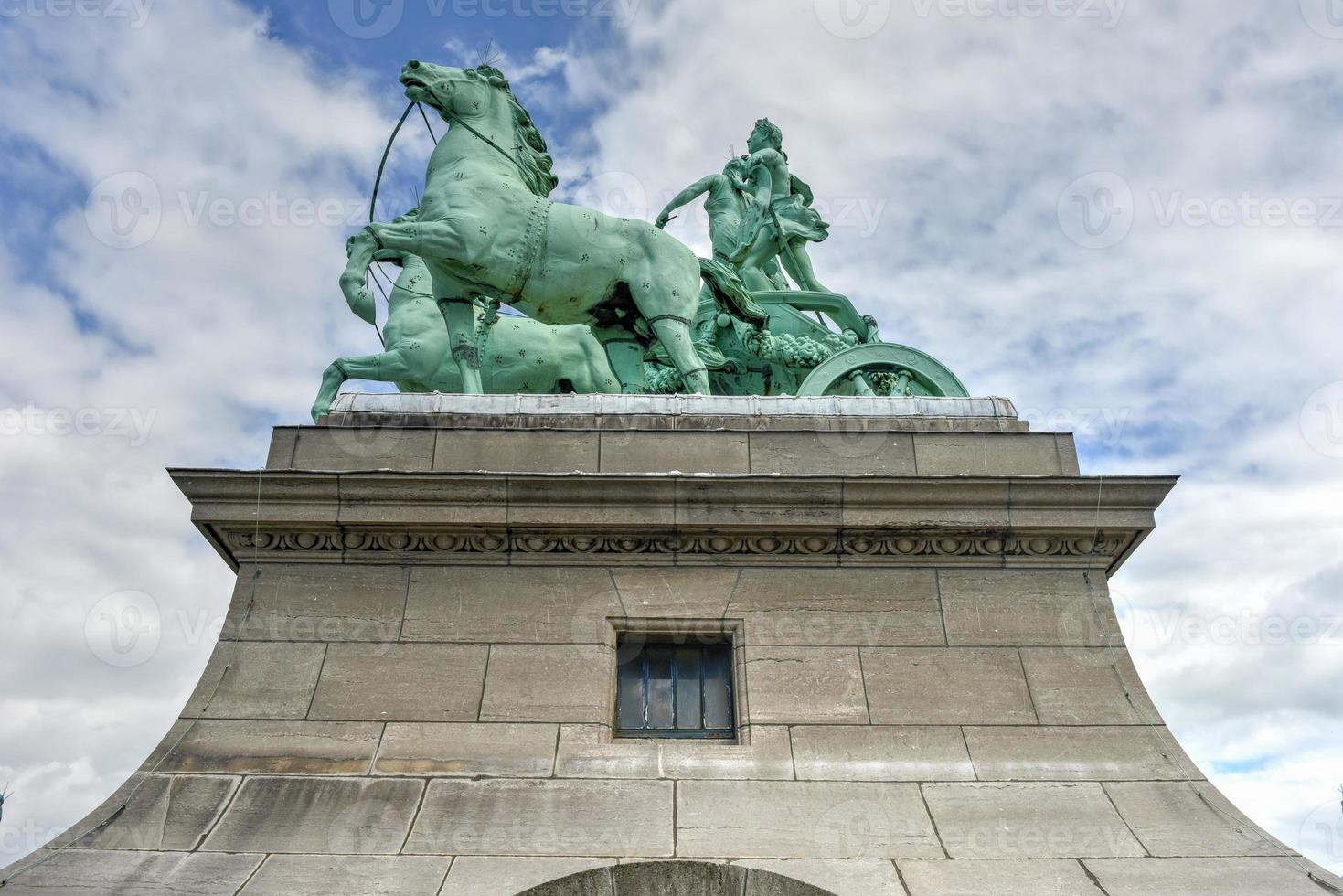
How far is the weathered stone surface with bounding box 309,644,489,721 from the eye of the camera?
23.7ft

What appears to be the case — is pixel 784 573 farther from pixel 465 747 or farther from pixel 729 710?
pixel 465 747

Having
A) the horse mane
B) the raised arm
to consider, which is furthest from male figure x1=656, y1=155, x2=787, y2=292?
the horse mane

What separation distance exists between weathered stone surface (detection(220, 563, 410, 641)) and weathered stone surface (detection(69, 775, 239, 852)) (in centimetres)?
110

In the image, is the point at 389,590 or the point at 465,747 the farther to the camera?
the point at 389,590

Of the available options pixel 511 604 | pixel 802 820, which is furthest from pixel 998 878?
pixel 511 604

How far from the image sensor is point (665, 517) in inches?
307

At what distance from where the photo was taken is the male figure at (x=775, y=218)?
1570 centimetres

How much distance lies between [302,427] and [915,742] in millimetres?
5035

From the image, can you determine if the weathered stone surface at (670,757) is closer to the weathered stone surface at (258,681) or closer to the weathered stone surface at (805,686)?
the weathered stone surface at (805,686)

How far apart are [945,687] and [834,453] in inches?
78.1

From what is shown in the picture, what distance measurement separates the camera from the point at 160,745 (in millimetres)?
7191

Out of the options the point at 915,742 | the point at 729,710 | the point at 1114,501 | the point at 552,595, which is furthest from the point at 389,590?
the point at 1114,501

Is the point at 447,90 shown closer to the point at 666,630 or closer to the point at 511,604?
the point at 511,604

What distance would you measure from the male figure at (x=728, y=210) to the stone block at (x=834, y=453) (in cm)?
741
